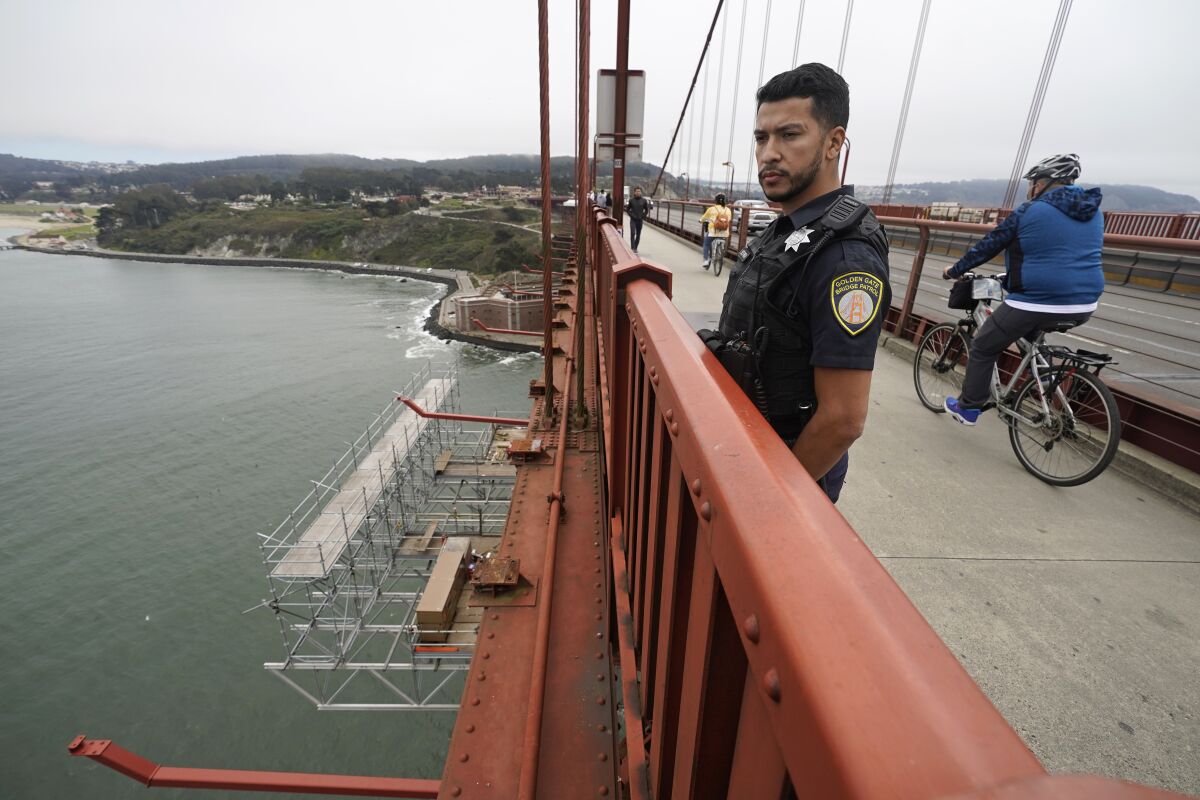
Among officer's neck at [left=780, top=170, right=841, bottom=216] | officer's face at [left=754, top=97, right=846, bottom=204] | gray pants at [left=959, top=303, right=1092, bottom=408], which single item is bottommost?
→ gray pants at [left=959, top=303, right=1092, bottom=408]

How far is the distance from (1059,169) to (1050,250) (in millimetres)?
471

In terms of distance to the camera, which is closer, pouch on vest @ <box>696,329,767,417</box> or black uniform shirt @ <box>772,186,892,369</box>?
black uniform shirt @ <box>772,186,892,369</box>

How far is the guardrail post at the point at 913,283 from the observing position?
19.9 feet

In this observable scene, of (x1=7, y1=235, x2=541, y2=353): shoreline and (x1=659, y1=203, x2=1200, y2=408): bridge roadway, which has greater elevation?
(x1=659, y1=203, x2=1200, y2=408): bridge roadway

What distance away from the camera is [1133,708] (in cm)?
210

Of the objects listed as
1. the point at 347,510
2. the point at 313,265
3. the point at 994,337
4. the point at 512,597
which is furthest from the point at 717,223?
the point at 313,265

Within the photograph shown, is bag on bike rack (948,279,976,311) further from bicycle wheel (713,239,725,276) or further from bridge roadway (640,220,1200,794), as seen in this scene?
bicycle wheel (713,239,725,276)

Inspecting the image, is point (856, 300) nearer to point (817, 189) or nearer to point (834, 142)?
point (817, 189)

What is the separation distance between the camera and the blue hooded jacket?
10.6 ft

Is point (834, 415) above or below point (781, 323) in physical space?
below

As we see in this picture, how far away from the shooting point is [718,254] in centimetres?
1091

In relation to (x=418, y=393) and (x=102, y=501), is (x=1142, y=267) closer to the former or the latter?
(x=418, y=393)

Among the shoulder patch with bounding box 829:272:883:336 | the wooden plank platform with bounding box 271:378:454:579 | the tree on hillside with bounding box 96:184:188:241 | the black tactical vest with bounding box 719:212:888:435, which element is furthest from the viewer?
the tree on hillside with bounding box 96:184:188:241

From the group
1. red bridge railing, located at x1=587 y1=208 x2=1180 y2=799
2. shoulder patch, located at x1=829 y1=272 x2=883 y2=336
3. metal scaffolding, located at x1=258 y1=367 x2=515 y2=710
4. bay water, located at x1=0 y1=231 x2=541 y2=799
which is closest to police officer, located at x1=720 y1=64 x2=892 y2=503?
shoulder patch, located at x1=829 y1=272 x2=883 y2=336
